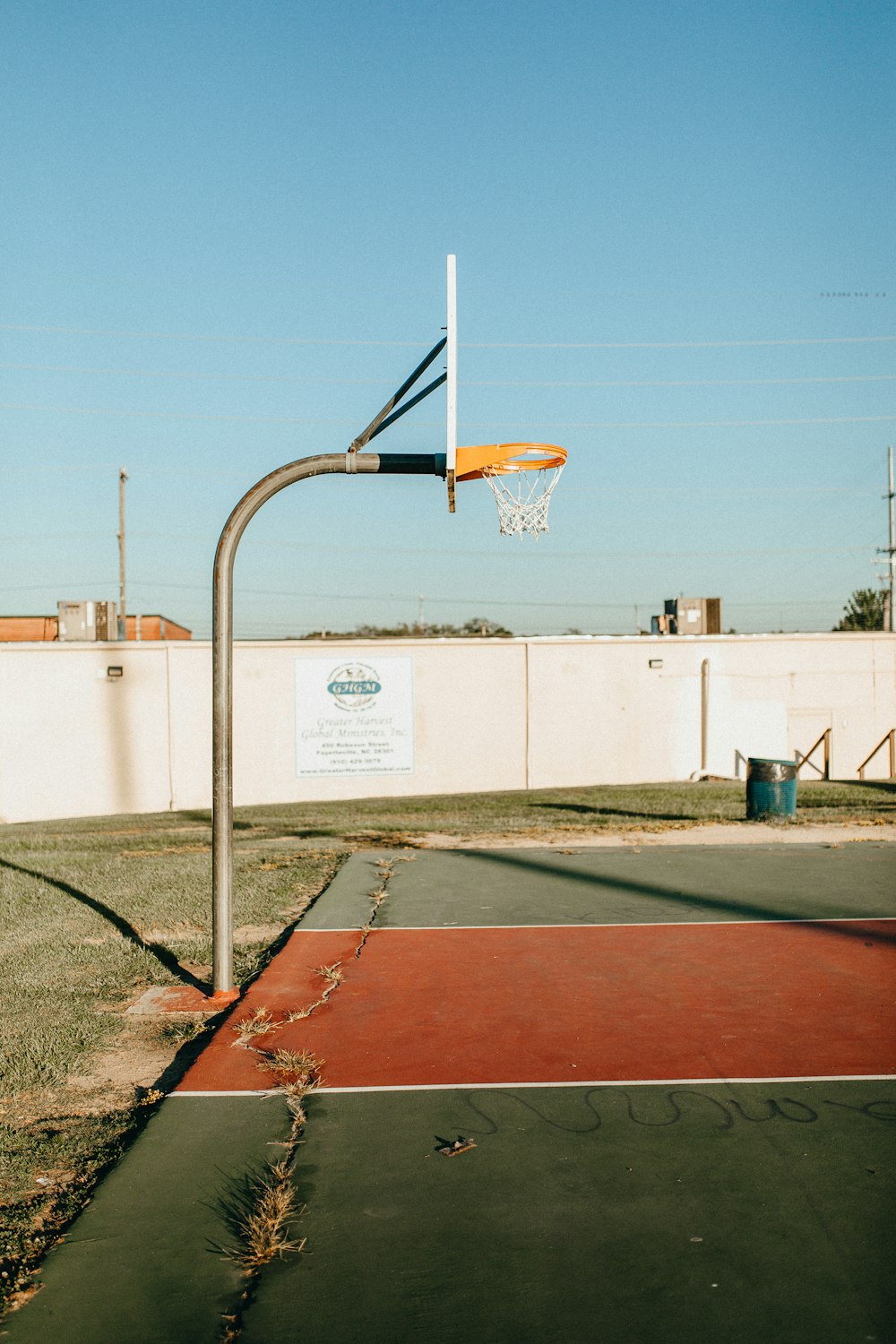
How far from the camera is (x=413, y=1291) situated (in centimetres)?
347

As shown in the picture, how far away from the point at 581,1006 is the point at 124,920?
4689 mm

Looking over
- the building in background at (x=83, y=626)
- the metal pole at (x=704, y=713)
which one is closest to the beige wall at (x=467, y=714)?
the metal pole at (x=704, y=713)

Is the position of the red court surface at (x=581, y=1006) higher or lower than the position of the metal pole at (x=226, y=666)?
lower

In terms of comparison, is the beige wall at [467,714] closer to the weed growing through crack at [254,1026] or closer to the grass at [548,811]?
the grass at [548,811]

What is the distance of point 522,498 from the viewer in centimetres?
916

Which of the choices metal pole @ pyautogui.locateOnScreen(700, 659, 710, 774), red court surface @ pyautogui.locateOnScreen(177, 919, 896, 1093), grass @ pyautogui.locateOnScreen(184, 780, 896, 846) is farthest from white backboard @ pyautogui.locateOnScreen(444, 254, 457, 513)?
metal pole @ pyautogui.locateOnScreen(700, 659, 710, 774)

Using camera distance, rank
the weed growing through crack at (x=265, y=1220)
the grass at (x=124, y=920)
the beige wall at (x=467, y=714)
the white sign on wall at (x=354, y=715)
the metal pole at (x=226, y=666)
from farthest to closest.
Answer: the white sign on wall at (x=354, y=715)
the beige wall at (x=467, y=714)
the metal pole at (x=226, y=666)
the grass at (x=124, y=920)
the weed growing through crack at (x=265, y=1220)

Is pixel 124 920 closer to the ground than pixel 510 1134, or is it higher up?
closer to the ground

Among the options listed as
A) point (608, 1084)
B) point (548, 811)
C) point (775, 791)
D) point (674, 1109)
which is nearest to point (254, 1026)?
point (608, 1084)

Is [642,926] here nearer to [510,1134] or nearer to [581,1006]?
[581,1006]

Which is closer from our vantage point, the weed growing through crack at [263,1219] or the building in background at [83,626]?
the weed growing through crack at [263,1219]

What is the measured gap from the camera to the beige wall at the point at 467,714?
2583 centimetres

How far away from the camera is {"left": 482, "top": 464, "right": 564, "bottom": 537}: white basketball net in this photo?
8820 millimetres

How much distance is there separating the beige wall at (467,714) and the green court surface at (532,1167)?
720 inches
